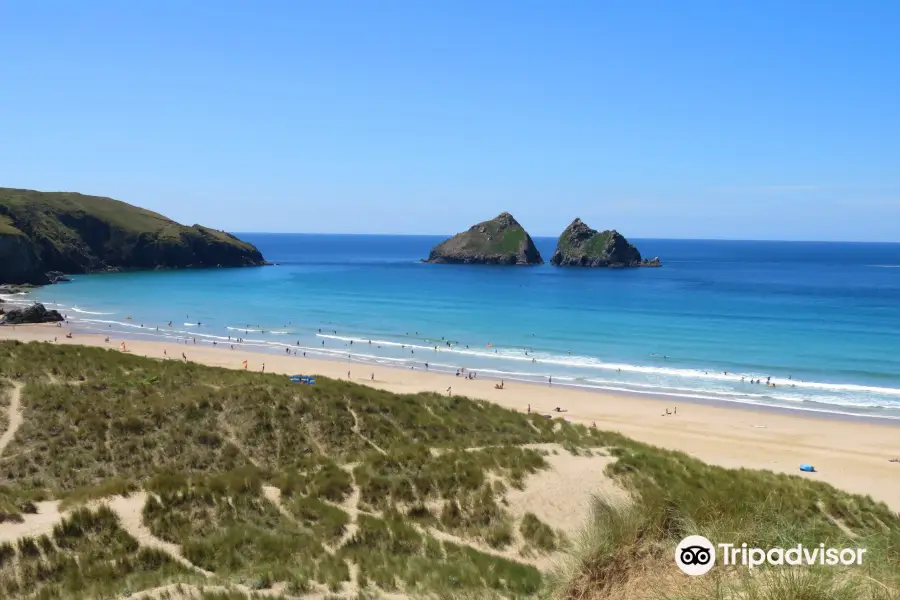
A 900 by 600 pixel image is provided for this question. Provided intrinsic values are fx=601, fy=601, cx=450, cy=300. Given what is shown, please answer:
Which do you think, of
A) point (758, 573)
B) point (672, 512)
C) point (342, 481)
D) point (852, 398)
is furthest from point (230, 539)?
point (852, 398)

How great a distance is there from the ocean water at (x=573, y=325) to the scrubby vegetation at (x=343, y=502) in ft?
68.4

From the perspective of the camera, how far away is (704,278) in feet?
415

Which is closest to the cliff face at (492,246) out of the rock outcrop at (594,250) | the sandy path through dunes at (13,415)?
the rock outcrop at (594,250)

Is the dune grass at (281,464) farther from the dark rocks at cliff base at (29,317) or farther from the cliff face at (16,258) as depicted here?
the cliff face at (16,258)

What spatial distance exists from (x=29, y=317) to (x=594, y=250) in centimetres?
12495

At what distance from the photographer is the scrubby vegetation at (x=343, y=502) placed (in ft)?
24.9

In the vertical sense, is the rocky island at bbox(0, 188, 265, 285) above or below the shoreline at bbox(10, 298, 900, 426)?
above

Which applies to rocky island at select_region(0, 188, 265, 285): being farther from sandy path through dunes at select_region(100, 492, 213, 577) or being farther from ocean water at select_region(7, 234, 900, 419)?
sandy path through dunes at select_region(100, 492, 213, 577)

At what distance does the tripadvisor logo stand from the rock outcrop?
150 metres

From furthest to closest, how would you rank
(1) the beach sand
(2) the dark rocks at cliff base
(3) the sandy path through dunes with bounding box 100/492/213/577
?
(2) the dark rocks at cliff base, (1) the beach sand, (3) the sandy path through dunes with bounding box 100/492/213/577

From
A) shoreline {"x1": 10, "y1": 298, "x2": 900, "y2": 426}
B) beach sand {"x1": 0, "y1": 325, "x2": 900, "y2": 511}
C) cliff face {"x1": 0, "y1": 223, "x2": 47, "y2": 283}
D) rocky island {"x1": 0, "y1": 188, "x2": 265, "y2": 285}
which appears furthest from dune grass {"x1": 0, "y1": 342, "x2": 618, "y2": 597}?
rocky island {"x1": 0, "y1": 188, "x2": 265, "y2": 285}

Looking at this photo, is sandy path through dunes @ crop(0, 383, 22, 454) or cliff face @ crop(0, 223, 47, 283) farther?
cliff face @ crop(0, 223, 47, 283)

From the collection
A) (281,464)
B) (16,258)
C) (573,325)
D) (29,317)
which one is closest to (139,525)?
(281,464)

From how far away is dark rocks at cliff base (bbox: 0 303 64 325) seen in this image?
2378 inches
